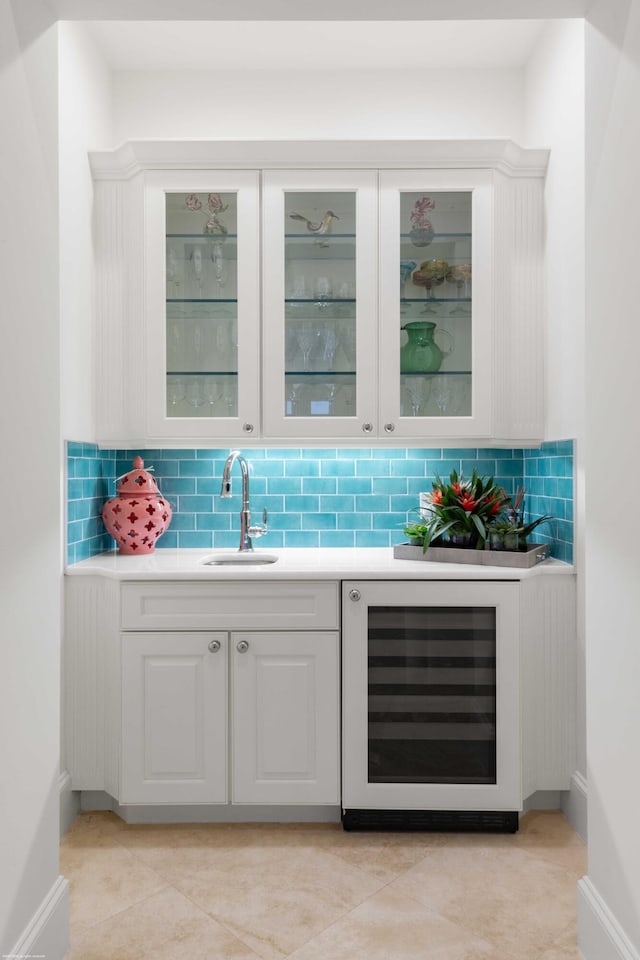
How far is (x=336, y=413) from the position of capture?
2.67 metres

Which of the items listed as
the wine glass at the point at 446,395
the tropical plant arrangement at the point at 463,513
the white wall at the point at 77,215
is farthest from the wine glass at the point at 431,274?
the white wall at the point at 77,215

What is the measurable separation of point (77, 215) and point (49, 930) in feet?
7.08

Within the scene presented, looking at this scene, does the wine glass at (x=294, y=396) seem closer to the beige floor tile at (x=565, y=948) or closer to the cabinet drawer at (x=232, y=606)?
the cabinet drawer at (x=232, y=606)

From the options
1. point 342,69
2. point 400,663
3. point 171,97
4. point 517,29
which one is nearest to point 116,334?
point 171,97

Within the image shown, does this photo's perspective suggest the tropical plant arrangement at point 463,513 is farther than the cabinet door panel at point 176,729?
Yes

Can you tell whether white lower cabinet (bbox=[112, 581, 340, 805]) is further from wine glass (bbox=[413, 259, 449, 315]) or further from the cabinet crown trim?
the cabinet crown trim

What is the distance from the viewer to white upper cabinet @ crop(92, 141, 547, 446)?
2631mm

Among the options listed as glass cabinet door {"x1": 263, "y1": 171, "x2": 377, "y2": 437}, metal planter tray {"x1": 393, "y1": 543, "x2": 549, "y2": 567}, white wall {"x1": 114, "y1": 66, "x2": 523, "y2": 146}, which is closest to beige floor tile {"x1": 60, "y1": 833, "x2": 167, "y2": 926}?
metal planter tray {"x1": 393, "y1": 543, "x2": 549, "y2": 567}

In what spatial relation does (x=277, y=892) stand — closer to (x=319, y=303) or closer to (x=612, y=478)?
(x=612, y=478)

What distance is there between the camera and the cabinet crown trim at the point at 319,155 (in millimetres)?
2578

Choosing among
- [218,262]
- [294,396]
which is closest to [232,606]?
[294,396]

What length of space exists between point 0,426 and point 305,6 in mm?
1188

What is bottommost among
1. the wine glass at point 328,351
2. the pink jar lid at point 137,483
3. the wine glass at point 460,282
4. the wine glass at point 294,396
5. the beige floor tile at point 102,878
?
the beige floor tile at point 102,878

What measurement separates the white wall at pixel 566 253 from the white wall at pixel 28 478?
1.61 metres
